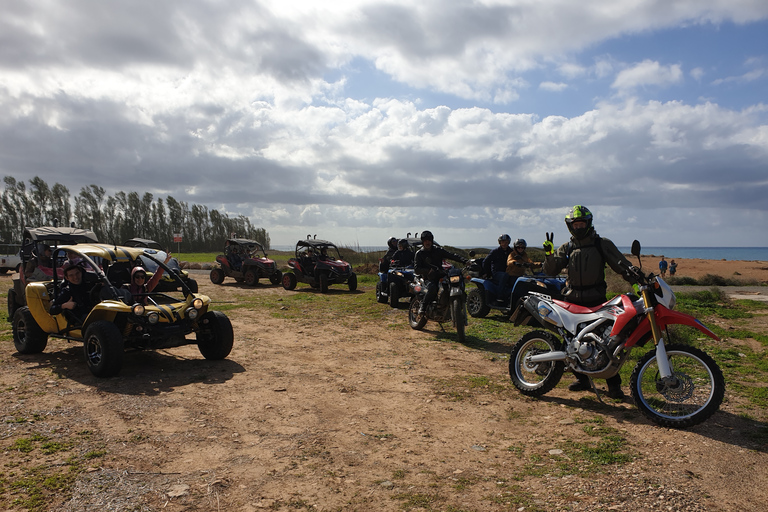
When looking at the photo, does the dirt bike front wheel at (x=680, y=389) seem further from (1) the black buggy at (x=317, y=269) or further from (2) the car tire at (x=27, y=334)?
(1) the black buggy at (x=317, y=269)

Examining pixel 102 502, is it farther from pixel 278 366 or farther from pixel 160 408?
pixel 278 366

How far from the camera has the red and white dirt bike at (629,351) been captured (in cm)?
443

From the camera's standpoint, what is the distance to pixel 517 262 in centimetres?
1093

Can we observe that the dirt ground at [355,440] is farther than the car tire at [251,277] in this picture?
No

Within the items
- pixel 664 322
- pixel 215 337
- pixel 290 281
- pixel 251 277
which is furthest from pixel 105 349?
pixel 251 277

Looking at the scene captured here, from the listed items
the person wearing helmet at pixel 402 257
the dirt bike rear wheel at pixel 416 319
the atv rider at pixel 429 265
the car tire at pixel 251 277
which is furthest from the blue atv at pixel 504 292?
the car tire at pixel 251 277

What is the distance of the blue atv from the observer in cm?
1016

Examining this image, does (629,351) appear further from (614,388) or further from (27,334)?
(27,334)

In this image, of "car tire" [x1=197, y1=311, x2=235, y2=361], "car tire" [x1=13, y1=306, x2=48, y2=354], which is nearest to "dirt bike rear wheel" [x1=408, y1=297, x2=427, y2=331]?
"car tire" [x1=197, y1=311, x2=235, y2=361]

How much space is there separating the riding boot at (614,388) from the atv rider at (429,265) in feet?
13.1

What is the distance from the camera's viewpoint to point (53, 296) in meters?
7.27

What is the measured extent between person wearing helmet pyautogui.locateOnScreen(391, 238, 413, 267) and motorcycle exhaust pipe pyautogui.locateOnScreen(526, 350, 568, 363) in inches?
333

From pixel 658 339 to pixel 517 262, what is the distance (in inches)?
250

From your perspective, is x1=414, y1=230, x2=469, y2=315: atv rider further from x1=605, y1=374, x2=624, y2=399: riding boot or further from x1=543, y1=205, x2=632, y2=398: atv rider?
x1=605, y1=374, x2=624, y2=399: riding boot
